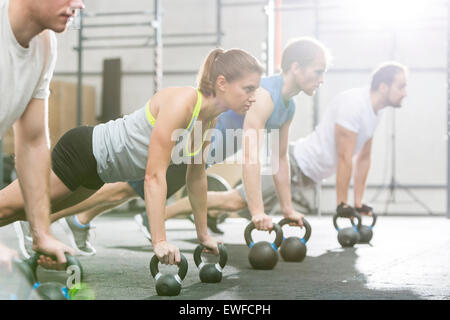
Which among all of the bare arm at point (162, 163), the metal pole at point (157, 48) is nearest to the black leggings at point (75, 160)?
the bare arm at point (162, 163)

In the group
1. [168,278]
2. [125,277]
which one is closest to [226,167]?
[125,277]

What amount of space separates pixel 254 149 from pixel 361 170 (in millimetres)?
1329

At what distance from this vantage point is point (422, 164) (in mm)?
6266

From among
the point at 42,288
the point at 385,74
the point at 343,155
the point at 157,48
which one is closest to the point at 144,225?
the point at 343,155

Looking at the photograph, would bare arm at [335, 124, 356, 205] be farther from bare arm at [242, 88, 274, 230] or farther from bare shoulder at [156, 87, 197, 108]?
bare shoulder at [156, 87, 197, 108]

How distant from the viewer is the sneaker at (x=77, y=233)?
2750 mm

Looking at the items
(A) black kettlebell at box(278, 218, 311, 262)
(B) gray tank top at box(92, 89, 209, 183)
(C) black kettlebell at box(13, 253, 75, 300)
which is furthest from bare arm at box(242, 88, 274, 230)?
(C) black kettlebell at box(13, 253, 75, 300)

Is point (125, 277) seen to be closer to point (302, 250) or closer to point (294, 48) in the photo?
point (302, 250)

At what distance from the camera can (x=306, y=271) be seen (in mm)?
2354

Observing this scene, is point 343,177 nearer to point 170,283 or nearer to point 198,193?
point 198,193

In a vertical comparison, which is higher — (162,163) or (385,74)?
(385,74)

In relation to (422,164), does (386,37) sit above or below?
above
